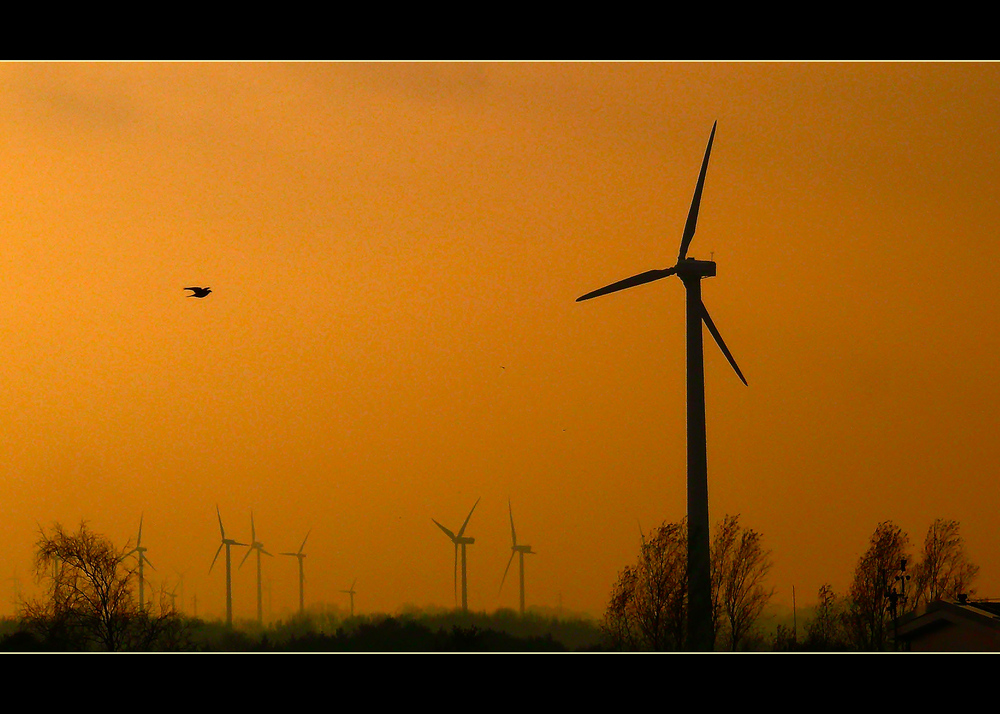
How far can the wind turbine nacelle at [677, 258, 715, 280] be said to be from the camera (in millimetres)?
53906

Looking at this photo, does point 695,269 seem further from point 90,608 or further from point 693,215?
point 90,608

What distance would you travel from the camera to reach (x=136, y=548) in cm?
8125

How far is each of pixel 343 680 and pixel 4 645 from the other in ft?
110

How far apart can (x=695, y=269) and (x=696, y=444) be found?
8311 millimetres

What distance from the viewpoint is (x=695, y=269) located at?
5400cm

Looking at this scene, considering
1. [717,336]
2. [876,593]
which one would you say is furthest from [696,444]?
[876,593]

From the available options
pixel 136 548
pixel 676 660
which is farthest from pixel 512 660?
pixel 136 548

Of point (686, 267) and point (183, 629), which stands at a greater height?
point (686, 267)

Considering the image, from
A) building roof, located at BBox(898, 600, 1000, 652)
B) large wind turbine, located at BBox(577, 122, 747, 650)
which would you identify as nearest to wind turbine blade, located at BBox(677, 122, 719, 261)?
large wind turbine, located at BBox(577, 122, 747, 650)

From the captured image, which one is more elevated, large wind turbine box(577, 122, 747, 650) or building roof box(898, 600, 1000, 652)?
large wind turbine box(577, 122, 747, 650)

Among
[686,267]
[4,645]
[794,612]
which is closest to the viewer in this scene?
[686,267]

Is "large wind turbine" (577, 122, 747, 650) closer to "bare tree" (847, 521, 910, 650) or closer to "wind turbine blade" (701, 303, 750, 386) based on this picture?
"wind turbine blade" (701, 303, 750, 386)

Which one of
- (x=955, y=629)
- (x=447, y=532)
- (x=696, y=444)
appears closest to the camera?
(x=955, y=629)

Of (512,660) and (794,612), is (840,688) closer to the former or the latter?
(512,660)
